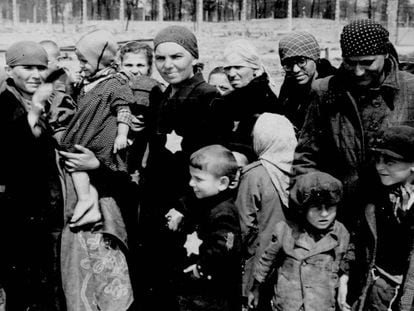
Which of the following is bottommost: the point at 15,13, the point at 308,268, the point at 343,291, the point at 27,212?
the point at 343,291

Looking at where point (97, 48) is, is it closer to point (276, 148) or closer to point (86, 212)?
point (86, 212)

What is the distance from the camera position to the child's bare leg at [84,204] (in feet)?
11.3

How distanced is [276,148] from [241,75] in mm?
719

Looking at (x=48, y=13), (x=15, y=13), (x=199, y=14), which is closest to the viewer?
(x=15, y=13)

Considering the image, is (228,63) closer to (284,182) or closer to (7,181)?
(284,182)

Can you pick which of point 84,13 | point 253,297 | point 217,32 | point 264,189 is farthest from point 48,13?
point 253,297

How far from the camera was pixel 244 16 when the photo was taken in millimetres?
36281

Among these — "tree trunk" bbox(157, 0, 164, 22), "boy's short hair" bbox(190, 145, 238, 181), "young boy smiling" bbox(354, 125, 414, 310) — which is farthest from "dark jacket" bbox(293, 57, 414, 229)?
"tree trunk" bbox(157, 0, 164, 22)

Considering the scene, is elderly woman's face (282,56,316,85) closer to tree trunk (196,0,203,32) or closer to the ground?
the ground

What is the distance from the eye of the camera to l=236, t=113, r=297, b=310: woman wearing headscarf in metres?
3.44

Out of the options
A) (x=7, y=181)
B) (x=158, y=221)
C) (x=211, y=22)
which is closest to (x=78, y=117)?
(x=7, y=181)

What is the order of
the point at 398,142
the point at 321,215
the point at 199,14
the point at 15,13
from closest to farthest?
1. the point at 398,142
2. the point at 321,215
3. the point at 15,13
4. the point at 199,14

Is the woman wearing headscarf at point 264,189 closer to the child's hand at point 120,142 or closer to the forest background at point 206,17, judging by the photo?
the child's hand at point 120,142

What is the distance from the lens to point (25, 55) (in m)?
3.61
